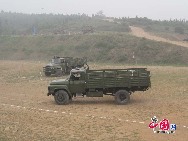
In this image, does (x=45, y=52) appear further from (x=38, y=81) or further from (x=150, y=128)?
(x=150, y=128)

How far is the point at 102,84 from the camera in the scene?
18.3 metres

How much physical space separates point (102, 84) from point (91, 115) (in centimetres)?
256

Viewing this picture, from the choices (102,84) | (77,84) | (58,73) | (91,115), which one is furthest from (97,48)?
(91,115)

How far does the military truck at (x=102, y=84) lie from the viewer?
59.5 ft

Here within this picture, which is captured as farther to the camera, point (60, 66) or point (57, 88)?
point (60, 66)

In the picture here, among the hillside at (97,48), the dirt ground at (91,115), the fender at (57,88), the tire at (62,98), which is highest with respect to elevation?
the hillside at (97,48)

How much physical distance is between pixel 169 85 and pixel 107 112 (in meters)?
7.53

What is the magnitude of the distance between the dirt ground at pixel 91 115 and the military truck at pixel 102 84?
0.52 meters

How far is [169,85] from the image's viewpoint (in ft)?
75.3

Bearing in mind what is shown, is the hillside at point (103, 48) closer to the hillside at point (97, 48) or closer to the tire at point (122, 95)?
the hillside at point (97, 48)
